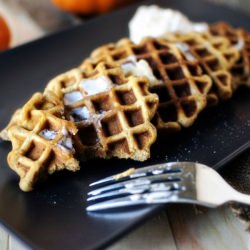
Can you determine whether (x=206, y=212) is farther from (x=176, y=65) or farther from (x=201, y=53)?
(x=201, y=53)

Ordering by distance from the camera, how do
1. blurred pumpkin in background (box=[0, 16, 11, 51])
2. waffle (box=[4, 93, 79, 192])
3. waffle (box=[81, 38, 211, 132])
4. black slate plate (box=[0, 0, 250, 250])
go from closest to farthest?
black slate plate (box=[0, 0, 250, 250])
waffle (box=[4, 93, 79, 192])
waffle (box=[81, 38, 211, 132])
blurred pumpkin in background (box=[0, 16, 11, 51])

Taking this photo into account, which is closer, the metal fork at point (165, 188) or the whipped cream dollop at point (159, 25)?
the metal fork at point (165, 188)

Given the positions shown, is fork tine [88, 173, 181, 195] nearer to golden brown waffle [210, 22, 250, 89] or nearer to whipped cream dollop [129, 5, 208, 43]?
golden brown waffle [210, 22, 250, 89]

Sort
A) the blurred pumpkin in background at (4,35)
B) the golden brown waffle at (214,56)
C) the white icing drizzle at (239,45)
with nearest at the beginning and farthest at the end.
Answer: the golden brown waffle at (214,56)
the white icing drizzle at (239,45)
the blurred pumpkin in background at (4,35)

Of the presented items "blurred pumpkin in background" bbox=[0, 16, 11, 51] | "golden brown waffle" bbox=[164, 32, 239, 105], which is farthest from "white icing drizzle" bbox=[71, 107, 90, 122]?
"blurred pumpkin in background" bbox=[0, 16, 11, 51]

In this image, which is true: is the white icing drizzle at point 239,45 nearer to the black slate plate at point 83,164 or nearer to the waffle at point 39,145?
the black slate plate at point 83,164

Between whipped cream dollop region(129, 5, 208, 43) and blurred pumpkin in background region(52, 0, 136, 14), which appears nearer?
whipped cream dollop region(129, 5, 208, 43)

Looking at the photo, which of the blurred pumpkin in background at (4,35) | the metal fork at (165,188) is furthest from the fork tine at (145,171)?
the blurred pumpkin in background at (4,35)
